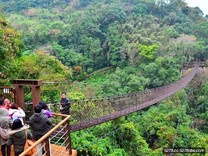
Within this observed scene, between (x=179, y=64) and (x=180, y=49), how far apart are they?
134 centimetres

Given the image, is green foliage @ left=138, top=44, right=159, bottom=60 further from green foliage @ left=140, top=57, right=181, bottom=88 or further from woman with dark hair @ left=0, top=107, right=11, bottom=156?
woman with dark hair @ left=0, top=107, right=11, bottom=156

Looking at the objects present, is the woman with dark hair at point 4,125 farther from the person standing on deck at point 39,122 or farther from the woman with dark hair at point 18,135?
the person standing on deck at point 39,122

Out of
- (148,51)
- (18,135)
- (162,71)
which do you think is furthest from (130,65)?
(18,135)

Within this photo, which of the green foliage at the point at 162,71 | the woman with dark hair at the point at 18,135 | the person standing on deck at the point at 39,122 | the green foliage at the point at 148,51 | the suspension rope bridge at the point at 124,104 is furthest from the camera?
the green foliage at the point at 148,51

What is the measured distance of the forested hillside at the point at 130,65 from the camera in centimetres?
741

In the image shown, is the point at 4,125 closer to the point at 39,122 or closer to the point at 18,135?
the point at 18,135

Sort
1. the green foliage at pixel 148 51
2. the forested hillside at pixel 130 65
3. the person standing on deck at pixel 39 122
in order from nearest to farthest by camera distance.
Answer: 1. the person standing on deck at pixel 39 122
2. the forested hillside at pixel 130 65
3. the green foliage at pixel 148 51

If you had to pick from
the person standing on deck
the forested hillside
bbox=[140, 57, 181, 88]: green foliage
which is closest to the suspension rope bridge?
the forested hillside

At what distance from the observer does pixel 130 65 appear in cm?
1609

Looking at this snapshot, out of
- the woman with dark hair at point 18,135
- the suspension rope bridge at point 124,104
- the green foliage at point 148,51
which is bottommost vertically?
the suspension rope bridge at point 124,104

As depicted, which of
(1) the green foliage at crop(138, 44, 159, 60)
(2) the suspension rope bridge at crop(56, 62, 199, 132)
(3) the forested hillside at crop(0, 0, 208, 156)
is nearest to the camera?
(2) the suspension rope bridge at crop(56, 62, 199, 132)

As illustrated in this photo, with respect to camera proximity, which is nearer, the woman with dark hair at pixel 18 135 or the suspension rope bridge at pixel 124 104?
the woman with dark hair at pixel 18 135

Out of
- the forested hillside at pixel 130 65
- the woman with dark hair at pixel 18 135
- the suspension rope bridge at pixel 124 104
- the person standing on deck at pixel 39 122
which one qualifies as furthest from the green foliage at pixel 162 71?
the woman with dark hair at pixel 18 135

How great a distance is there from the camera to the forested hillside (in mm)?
7410
